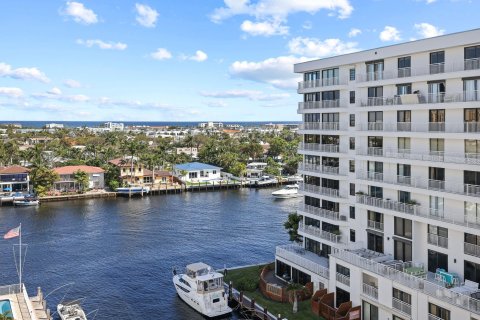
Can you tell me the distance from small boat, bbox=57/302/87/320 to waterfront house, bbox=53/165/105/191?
262 ft

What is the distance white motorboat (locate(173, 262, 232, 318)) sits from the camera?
46375 mm

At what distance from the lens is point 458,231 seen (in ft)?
119

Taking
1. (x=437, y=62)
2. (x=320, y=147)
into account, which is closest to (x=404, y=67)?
(x=437, y=62)

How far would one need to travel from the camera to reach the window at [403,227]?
134 ft

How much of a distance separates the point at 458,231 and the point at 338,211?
14.6 meters

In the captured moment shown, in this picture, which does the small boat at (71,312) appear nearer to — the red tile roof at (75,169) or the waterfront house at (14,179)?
the red tile roof at (75,169)

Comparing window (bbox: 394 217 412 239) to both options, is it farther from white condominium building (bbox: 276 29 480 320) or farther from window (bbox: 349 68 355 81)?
window (bbox: 349 68 355 81)

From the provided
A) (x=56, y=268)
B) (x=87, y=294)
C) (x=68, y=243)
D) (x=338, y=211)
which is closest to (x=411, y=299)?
(x=338, y=211)

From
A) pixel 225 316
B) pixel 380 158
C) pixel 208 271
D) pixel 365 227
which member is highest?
pixel 380 158

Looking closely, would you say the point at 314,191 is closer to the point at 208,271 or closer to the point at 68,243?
the point at 208,271

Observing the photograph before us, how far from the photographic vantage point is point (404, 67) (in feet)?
136

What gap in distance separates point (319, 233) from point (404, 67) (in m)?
19.5

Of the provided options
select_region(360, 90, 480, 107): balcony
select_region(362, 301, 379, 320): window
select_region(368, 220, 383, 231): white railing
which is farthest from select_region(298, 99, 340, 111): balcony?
select_region(362, 301, 379, 320): window

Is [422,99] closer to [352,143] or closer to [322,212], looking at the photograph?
[352,143]
